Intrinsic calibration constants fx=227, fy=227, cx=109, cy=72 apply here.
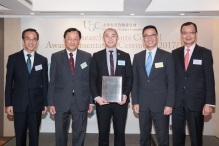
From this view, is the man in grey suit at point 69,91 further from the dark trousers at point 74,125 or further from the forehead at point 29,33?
the forehead at point 29,33

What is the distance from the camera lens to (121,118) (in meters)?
3.00

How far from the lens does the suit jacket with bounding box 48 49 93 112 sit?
308 cm

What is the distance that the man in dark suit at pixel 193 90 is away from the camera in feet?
9.85

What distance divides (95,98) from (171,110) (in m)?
1.00

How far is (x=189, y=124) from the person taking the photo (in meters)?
3.07

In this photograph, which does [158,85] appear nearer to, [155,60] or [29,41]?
[155,60]

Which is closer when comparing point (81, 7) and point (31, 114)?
point (31, 114)

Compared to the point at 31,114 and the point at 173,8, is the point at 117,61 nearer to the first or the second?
the point at 31,114

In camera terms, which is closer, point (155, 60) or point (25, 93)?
point (155, 60)

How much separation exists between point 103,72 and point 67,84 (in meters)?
0.52

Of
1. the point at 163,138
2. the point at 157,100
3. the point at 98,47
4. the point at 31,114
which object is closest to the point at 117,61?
the point at 157,100

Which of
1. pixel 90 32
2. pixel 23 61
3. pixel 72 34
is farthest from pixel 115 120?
pixel 90 32

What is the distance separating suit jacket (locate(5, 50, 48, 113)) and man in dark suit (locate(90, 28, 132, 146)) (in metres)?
0.80

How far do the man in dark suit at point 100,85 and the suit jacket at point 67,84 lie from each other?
0.53 feet
